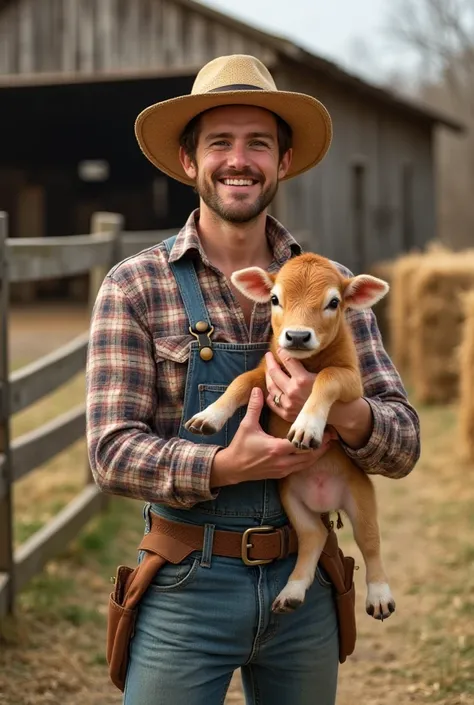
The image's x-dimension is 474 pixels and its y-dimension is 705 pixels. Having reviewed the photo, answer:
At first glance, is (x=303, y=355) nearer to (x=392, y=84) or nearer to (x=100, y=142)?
(x=100, y=142)

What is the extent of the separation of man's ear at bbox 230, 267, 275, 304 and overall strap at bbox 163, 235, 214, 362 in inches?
4.1

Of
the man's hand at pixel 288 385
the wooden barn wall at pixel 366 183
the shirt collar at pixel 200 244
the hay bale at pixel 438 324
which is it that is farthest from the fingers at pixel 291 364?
the wooden barn wall at pixel 366 183

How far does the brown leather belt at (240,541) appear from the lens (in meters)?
2.68

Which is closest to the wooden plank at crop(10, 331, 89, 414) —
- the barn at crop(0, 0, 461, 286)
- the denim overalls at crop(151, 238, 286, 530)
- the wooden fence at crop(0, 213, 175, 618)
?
the wooden fence at crop(0, 213, 175, 618)

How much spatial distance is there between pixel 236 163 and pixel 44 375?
325 cm

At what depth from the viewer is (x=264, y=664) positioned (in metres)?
2.74

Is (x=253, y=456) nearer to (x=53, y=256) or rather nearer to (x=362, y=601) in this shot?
(x=362, y=601)

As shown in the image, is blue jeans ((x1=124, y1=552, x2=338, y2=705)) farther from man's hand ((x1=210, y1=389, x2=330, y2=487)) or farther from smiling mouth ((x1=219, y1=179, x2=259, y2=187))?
smiling mouth ((x1=219, y1=179, x2=259, y2=187))

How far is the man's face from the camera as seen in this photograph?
277 cm

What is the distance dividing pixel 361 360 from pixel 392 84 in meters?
58.0

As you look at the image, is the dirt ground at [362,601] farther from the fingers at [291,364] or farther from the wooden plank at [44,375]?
the fingers at [291,364]

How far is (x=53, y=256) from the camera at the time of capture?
5.86m

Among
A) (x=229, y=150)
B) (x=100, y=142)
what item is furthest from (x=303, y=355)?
(x=100, y=142)

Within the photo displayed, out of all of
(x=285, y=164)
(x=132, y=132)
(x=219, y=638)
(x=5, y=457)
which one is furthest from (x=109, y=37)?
(x=219, y=638)
